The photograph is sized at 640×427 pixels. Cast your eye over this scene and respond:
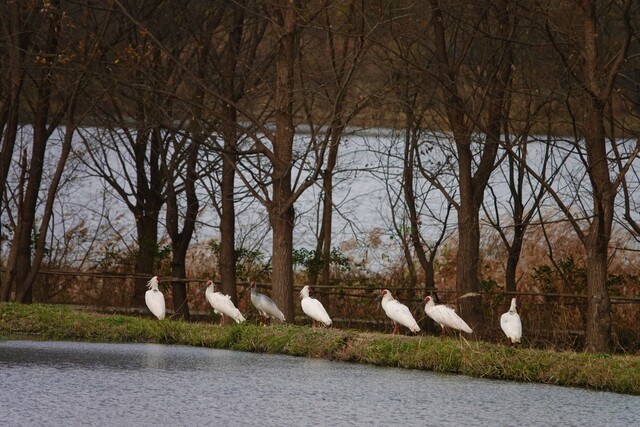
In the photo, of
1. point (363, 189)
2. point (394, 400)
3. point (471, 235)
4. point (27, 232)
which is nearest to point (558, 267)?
point (471, 235)

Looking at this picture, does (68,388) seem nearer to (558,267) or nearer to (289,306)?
(289,306)

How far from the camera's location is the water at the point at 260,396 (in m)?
8.22

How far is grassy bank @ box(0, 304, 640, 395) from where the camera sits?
10734 mm

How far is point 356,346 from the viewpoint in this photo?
482 inches

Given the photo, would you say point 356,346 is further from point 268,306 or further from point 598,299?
point 268,306

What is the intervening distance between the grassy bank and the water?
0.84 feet

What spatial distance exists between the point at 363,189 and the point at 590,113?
42.5 metres

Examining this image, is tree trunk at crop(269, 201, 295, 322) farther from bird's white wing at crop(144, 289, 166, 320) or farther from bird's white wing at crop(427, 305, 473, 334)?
bird's white wing at crop(427, 305, 473, 334)

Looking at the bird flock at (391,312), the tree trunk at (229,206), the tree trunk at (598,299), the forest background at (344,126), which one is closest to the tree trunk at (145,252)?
the forest background at (344,126)

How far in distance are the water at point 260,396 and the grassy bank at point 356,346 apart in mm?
256

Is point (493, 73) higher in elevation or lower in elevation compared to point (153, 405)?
higher

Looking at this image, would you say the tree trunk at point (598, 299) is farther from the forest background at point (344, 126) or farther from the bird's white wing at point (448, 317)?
the bird's white wing at point (448, 317)

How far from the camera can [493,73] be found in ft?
54.4

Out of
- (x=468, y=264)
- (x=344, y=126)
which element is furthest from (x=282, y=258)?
(x=468, y=264)
